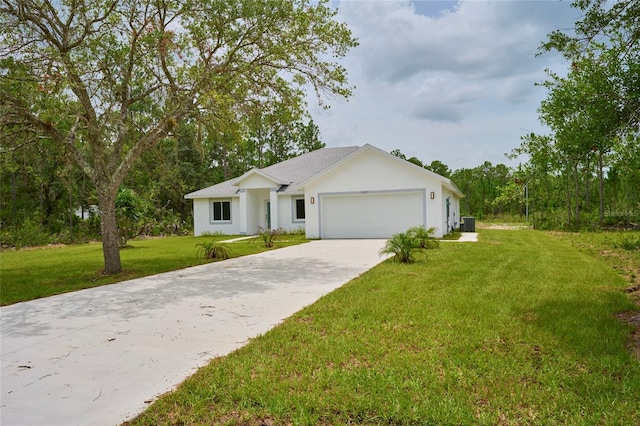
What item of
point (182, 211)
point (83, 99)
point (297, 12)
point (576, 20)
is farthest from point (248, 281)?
point (182, 211)

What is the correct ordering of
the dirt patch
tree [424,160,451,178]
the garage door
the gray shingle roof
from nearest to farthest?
the dirt patch < the garage door < the gray shingle roof < tree [424,160,451,178]

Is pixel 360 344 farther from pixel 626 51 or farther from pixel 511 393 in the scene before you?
pixel 626 51

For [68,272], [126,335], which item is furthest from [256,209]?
[126,335]

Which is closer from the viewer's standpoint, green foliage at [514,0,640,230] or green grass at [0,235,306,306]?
green foliage at [514,0,640,230]

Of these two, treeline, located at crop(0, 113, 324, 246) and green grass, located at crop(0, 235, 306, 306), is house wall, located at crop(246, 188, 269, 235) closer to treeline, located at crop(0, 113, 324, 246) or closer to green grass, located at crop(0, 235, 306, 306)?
treeline, located at crop(0, 113, 324, 246)

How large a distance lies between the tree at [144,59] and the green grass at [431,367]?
606 centimetres

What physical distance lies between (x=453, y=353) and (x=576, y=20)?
4.70m

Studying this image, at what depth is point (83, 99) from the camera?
9383 millimetres

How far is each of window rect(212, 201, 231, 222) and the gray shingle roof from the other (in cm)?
80

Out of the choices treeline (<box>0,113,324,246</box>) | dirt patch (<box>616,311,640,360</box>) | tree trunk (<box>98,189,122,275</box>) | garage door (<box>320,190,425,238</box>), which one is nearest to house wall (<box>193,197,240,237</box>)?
treeline (<box>0,113,324,246</box>)

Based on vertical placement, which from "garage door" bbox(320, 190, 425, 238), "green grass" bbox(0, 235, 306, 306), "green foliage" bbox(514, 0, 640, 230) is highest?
"green foliage" bbox(514, 0, 640, 230)

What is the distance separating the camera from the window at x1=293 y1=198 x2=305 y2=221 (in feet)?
74.9

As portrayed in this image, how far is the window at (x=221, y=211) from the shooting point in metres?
24.8

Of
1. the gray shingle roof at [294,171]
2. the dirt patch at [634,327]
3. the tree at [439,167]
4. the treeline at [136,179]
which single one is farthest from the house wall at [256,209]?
the tree at [439,167]
